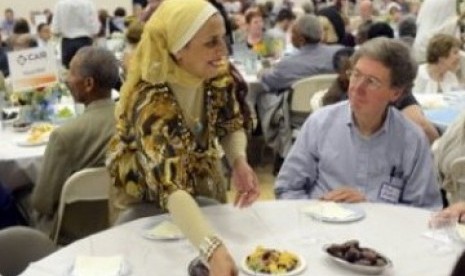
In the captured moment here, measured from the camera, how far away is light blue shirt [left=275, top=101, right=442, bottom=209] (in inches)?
109

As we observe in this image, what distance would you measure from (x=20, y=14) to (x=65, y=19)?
5.78m

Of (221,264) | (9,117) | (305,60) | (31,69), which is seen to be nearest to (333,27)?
(305,60)

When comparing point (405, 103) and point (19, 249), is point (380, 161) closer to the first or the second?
point (405, 103)

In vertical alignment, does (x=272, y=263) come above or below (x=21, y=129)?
above

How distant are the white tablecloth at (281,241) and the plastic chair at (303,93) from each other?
2873 mm

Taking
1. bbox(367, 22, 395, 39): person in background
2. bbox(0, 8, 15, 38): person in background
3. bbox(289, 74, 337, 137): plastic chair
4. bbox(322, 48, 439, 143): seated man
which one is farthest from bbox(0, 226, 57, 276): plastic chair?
bbox(0, 8, 15, 38): person in background

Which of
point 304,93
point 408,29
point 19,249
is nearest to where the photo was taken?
point 19,249

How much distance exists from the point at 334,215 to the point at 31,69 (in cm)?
272

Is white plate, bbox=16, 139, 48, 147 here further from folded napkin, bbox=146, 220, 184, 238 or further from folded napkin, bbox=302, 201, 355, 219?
folded napkin, bbox=302, 201, 355, 219

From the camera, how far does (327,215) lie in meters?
2.45

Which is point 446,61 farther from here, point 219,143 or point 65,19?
point 65,19

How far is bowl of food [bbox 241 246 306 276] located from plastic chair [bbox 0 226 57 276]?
2.24 feet

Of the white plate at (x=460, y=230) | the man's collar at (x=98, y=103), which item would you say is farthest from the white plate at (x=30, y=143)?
the white plate at (x=460, y=230)

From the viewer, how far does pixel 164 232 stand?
2.30 m
